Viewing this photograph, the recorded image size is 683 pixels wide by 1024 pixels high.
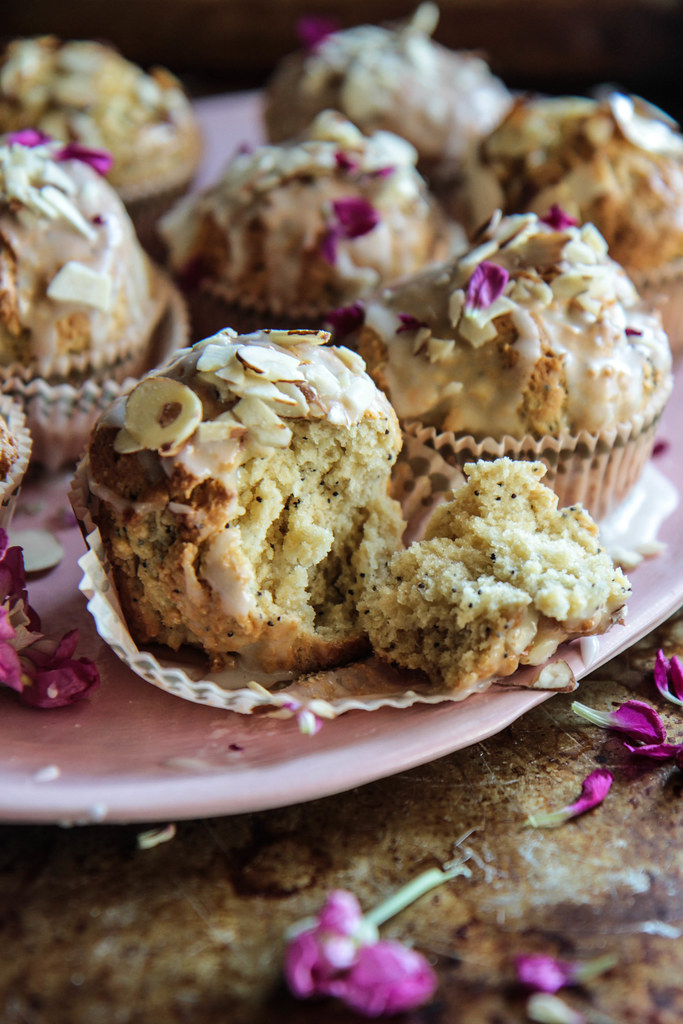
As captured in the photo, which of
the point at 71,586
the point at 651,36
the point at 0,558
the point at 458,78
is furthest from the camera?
the point at 651,36

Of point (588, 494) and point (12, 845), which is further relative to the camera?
point (588, 494)

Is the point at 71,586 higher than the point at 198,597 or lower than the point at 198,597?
lower

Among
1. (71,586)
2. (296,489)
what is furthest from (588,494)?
(71,586)

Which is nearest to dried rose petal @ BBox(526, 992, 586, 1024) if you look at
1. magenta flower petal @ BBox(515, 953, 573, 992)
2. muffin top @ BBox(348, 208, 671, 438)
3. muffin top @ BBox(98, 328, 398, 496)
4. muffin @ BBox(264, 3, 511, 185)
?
magenta flower petal @ BBox(515, 953, 573, 992)

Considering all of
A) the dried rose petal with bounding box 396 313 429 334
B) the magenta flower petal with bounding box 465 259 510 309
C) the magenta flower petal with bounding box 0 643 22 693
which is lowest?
the magenta flower petal with bounding box 0 643 22 693

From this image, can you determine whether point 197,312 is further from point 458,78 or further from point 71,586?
point 458,78

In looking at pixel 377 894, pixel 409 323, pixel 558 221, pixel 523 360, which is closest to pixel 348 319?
pixel 409 323

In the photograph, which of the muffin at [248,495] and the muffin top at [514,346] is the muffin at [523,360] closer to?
the muffin top at [514,346]

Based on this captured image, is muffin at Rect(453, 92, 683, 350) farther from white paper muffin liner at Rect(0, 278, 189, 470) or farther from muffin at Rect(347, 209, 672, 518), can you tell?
white paper muffin liner at Rect(0, 278, 189, 470)
